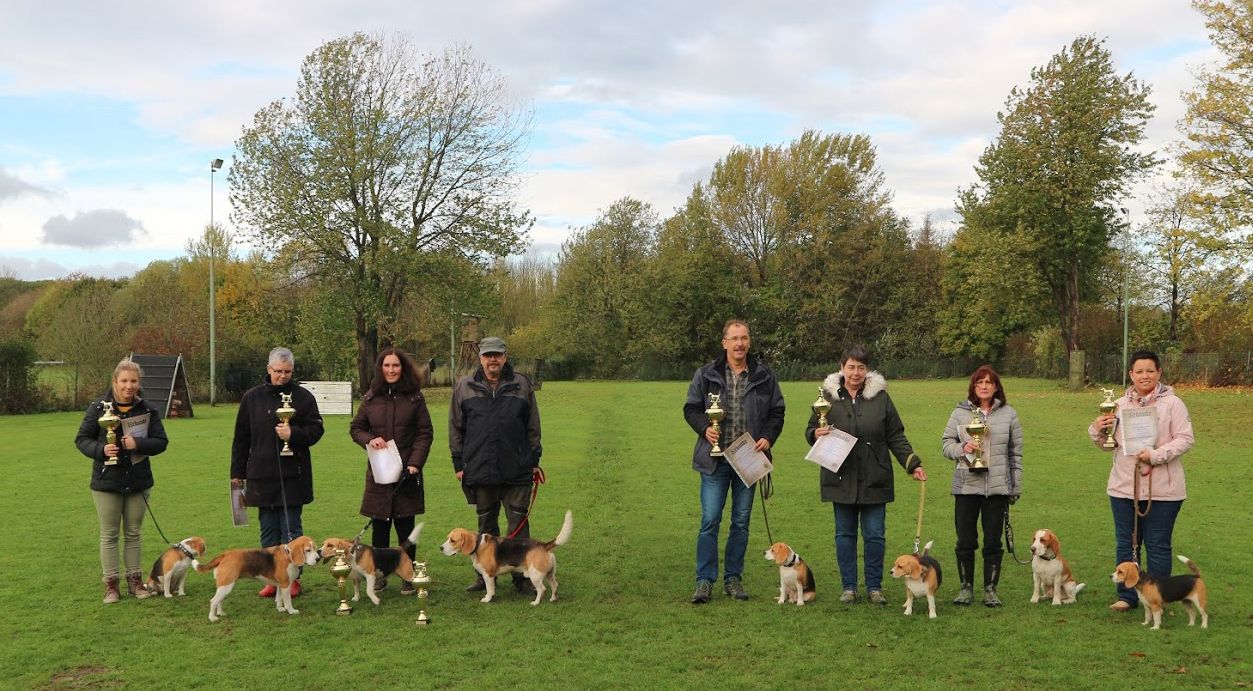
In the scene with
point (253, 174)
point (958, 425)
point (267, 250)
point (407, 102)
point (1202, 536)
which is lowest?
point (1202, 536)

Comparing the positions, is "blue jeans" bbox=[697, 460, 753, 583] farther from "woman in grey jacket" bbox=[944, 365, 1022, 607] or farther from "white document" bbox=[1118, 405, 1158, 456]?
"white document" bbox=[1118, 405, 1158, 456]

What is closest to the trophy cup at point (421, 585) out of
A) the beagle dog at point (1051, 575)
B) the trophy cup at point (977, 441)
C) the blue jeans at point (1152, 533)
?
the trophy cup at point (977, 441)

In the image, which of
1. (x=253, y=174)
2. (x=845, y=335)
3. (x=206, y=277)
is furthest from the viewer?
(x=845, y=335)

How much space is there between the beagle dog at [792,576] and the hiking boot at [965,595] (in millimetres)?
1048

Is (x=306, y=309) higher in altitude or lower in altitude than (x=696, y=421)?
higher

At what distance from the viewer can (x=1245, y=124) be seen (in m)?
22.9

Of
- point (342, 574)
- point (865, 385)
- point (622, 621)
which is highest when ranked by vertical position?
point (865, 385)

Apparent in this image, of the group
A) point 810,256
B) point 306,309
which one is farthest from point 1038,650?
point 810,256

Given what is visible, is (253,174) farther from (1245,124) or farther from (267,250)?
(1245,124)

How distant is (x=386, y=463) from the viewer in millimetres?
7023

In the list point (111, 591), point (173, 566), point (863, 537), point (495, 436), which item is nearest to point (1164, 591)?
point (863, 537)

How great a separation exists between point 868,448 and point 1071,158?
37878mm

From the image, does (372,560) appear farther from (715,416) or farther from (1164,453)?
(1164,453)

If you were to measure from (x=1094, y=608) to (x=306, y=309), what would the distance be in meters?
33.5
